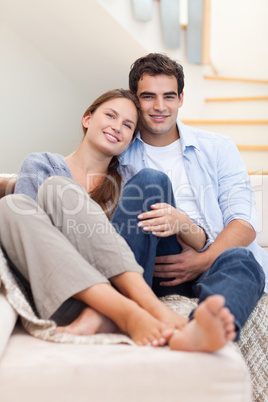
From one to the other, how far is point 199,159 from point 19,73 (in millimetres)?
2800

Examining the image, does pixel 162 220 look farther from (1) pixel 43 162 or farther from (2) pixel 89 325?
(1) pixel 43 162

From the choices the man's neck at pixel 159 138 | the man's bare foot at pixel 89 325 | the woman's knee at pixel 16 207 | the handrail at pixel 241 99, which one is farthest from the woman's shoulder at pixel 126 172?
the handrail at pixel 241 99

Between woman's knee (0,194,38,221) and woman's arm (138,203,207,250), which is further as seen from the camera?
woman's arm (138,203,207,250)

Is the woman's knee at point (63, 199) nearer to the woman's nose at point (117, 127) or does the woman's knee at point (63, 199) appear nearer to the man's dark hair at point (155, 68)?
the woman's nose at point (117, 127)

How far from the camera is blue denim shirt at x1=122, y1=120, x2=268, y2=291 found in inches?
56.2

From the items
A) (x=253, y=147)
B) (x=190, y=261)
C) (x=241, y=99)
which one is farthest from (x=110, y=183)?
(x=241, y=99)

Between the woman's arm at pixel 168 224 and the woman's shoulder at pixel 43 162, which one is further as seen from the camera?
the woman's shoulder at pixel 43 162

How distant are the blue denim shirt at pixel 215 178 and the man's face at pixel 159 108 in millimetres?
45

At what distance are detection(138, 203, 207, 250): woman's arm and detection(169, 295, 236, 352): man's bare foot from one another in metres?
0.36

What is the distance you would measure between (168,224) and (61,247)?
31cm

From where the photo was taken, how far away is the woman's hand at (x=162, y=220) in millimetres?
Answer: 1061

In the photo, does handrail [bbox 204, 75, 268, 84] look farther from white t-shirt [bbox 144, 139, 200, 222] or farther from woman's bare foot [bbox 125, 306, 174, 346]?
woman's bare foot [bbox 125, 306, 174, 346]

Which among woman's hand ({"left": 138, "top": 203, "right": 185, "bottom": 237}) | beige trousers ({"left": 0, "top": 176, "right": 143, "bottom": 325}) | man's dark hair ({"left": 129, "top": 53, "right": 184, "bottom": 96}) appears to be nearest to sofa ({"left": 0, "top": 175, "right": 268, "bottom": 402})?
beige trousers ({"left": 0, "top": 176, "right": 143, "bottom": 325})

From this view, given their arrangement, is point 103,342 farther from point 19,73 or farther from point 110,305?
point 19,73
